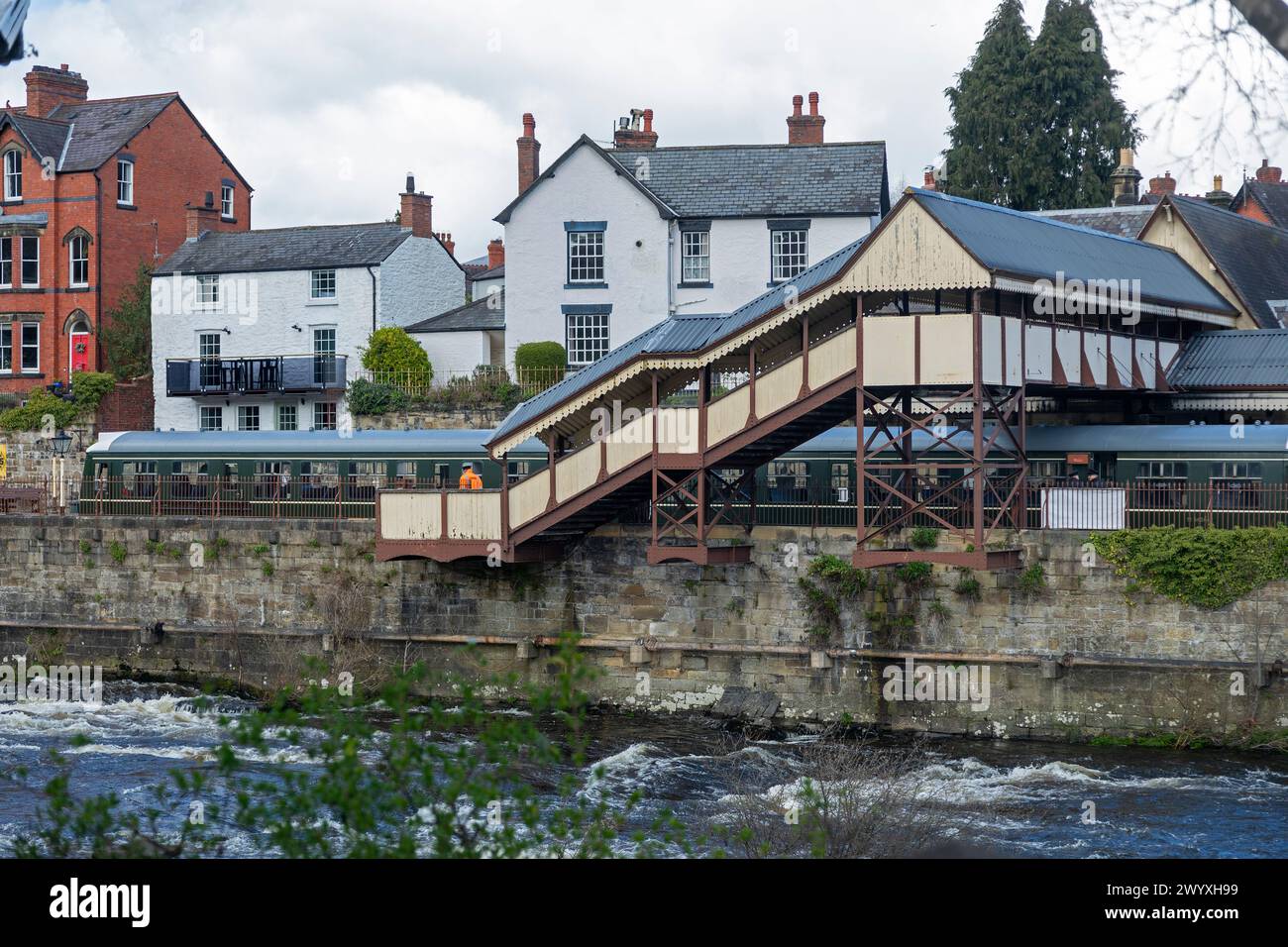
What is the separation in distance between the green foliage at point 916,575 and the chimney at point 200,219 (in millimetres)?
32552

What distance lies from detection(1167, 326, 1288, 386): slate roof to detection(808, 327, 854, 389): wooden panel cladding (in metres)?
9.60

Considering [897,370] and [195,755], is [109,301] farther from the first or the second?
[897,370]

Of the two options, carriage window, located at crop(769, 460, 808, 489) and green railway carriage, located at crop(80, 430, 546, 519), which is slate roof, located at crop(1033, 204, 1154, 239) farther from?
green railway carriage, located at crop(80, 430, 546, 519)

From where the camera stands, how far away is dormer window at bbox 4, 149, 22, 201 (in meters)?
52.9

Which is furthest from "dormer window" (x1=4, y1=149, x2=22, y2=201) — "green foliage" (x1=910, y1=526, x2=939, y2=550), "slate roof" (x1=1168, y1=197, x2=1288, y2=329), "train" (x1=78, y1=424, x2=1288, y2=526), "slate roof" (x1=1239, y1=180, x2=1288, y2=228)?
"slate roof" (x1=1239, y1=180, x2=1288, y2=228)

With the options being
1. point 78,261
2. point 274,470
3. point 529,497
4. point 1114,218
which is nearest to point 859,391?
A: point 529,497

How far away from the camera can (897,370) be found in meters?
28.2

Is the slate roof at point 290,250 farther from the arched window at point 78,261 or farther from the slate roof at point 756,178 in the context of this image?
the slate roof at point 756,178

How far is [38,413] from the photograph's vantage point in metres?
48.7

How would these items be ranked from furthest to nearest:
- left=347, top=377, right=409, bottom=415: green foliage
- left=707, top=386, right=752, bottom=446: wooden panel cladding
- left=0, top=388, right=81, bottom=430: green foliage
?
left=0, top=388, right=81, bottom=430: green foliage < left=347, top=377, right=409, bottom=415: green foliage < left=707, top=386, right=752, bottom=446: wooden panel cladding
